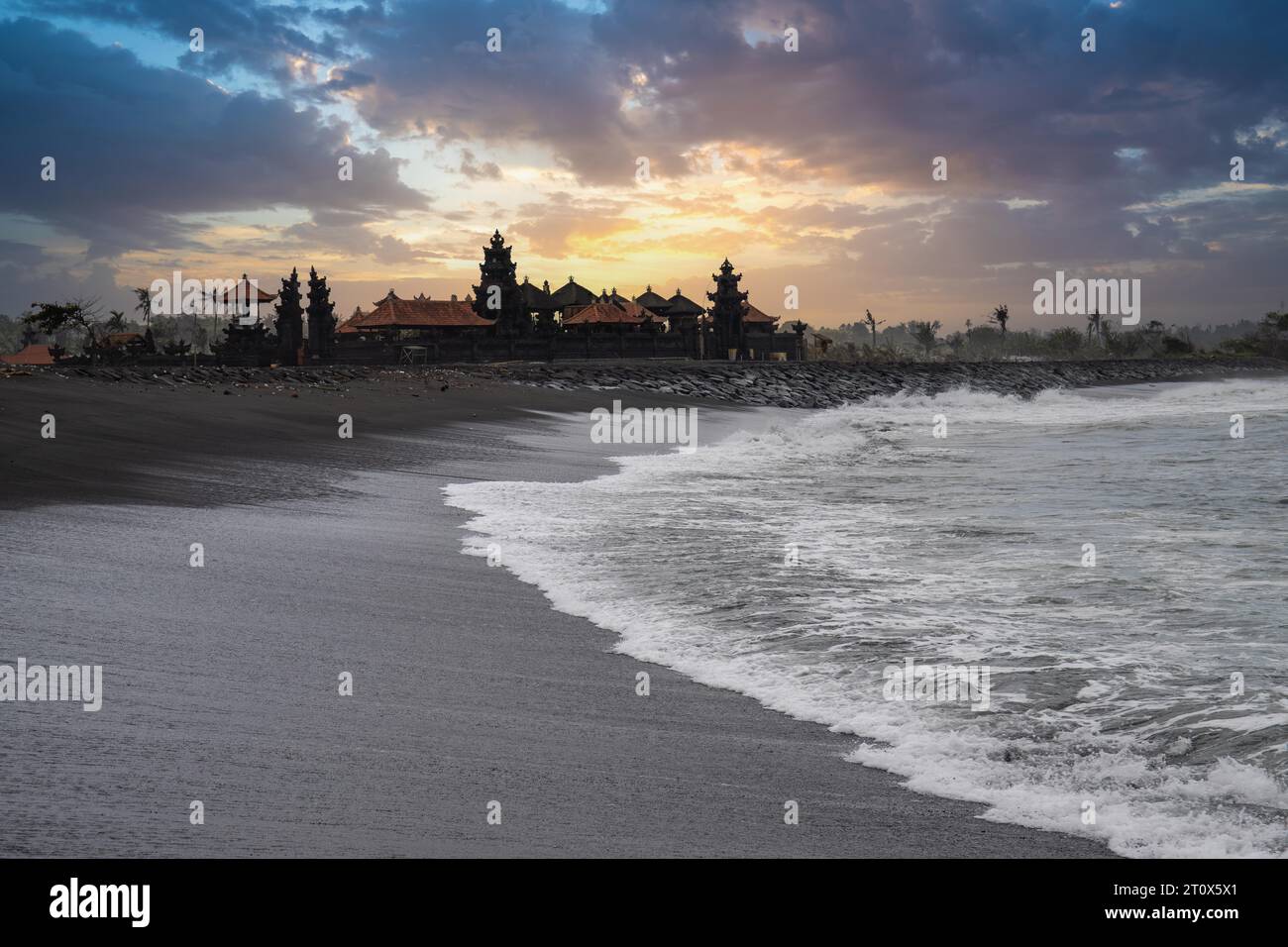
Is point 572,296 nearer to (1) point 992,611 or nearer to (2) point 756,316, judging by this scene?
(2) point 756,316

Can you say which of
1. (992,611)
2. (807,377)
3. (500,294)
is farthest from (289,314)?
(992,611)

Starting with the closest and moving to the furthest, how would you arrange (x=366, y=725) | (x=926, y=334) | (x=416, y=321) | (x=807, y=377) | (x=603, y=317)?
(x=366, y=725) → (x=807, y=377) → (x=416, y=321) → (x=603, y=317) → (x=926, y=334)

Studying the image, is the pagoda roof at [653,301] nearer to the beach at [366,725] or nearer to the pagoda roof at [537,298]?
the pagoda roof at [537,298]

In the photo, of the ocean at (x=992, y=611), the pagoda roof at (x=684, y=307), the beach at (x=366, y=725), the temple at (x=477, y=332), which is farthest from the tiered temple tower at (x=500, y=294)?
the beach at (x=366, y=725)

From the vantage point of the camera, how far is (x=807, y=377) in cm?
6769

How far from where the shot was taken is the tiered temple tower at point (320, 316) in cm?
7688

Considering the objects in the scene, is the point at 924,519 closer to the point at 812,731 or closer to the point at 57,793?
the point at 812,731

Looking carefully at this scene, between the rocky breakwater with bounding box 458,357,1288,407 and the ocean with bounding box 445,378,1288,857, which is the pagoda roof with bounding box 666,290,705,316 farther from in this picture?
the ocean with bounding box 445,378,1288,857

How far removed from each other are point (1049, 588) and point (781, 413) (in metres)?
38.3

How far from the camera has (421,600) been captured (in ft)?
25.6

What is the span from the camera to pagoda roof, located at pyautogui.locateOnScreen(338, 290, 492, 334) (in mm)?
74000

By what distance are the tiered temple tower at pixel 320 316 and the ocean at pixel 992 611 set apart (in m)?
64.6

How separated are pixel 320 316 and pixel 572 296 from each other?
24319mm
